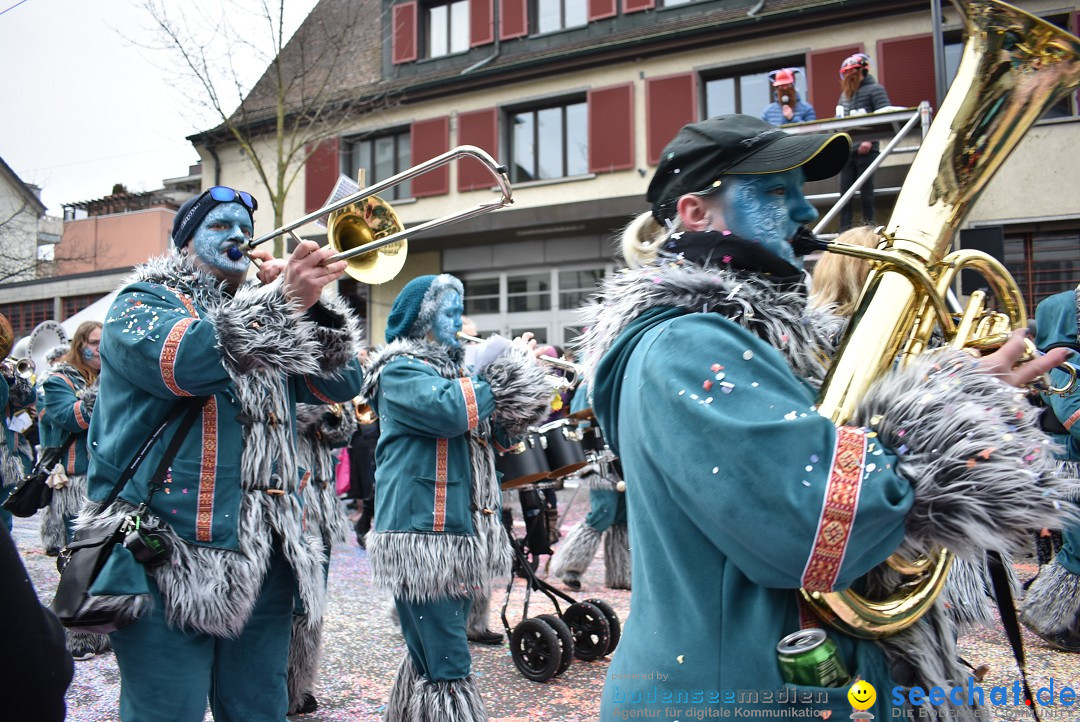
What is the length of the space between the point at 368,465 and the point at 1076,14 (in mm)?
12401

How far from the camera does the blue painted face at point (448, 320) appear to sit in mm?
4047

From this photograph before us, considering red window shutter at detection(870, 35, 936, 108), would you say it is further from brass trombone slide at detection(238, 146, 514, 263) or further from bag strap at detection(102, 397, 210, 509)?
bag strap at detection(102, 397, 210, 509)

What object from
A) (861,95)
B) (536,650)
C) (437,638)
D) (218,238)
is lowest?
(536,650)

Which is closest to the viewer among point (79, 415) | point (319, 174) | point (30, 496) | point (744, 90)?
point (30, 496)

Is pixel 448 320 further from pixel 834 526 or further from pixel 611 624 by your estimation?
pixel 834 526

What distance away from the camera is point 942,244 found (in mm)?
1664

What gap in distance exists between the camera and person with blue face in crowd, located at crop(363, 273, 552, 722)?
341 centimetres

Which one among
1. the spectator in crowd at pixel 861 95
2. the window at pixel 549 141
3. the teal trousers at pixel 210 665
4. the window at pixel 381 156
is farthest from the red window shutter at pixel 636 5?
the teal trousers at pixel 210 665

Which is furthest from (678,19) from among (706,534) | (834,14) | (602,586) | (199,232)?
(706,534)

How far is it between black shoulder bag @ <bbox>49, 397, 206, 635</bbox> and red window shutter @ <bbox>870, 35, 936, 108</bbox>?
539 inches

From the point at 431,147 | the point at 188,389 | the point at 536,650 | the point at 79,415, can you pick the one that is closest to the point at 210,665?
the point at 188,389

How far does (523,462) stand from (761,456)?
11.3 ft

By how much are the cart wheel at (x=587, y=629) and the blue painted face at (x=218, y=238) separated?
2.95 metres

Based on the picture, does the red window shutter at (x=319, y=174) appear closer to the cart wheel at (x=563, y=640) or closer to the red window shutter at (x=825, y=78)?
the red window shutter at (x=825, y=78)
